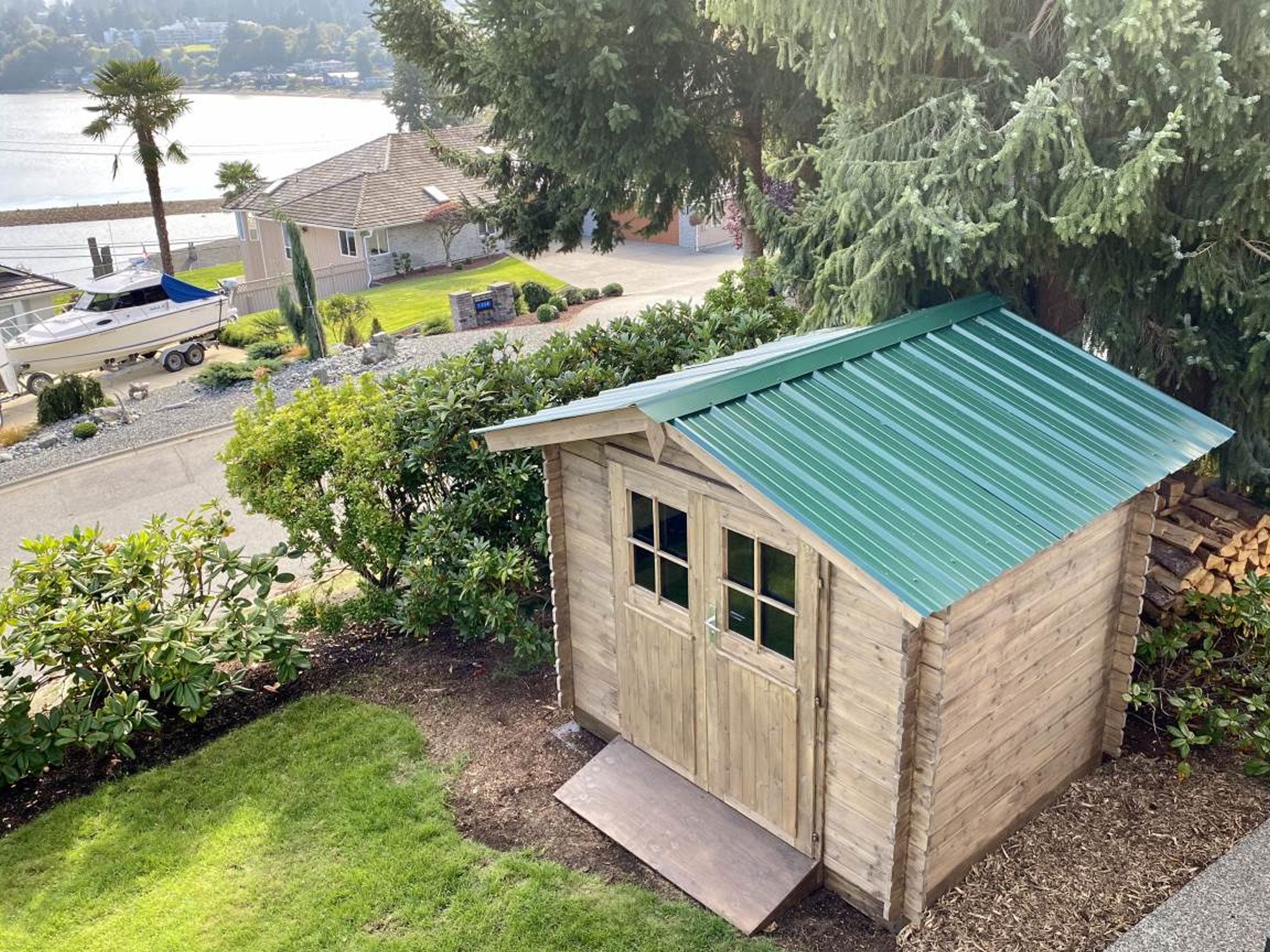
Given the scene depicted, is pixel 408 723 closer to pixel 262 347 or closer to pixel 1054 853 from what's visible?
pixel 1054 853

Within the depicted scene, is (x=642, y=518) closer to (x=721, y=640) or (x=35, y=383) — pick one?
(x=721, y=640)

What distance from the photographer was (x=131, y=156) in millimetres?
30797

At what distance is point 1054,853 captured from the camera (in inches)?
233

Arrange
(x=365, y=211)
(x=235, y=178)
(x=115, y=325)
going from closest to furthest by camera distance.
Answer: (x=115, y=325), (x=365, y=211), (x=235, y=178)

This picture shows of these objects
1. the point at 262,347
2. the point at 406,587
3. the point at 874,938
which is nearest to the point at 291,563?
the point at 406,587

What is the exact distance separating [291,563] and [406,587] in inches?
142

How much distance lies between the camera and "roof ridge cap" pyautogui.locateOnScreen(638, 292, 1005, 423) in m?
5.37

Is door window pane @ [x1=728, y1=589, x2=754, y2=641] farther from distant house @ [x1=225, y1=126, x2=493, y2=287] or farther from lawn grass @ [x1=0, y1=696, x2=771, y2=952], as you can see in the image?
distant house @ [x1=225, y1=126, x2=493, y2=287]

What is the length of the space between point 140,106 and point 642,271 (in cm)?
1516

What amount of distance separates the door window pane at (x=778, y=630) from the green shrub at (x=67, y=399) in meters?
18.6

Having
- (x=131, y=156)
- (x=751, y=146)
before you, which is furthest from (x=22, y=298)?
(x=751, y=146)

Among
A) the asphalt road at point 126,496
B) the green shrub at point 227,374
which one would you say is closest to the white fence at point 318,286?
the green shrub at point 227,374

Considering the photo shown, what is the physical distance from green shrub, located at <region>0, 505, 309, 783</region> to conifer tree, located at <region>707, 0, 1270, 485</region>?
5194 mm

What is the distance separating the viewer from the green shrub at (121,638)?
7.07m
